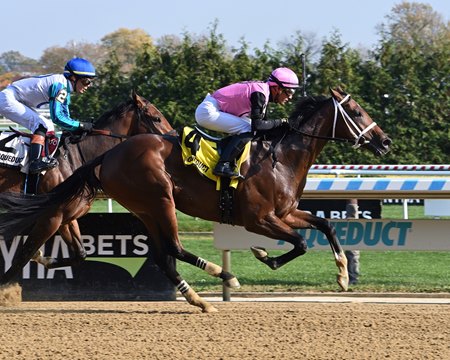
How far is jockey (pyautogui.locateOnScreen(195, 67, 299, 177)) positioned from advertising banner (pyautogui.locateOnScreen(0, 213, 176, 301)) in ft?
6.17

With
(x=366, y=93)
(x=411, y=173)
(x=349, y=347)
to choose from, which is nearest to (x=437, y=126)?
(x=366, y=93)

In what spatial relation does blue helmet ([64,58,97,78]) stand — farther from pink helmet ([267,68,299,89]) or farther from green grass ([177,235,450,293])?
green grass ([177,235,450,293])

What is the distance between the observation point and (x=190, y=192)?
838 centimetres

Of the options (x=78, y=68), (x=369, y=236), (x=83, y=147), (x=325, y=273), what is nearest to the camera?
(x=78, y=68)

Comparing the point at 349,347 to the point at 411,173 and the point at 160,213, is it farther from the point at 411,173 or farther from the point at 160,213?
the point at 411,173

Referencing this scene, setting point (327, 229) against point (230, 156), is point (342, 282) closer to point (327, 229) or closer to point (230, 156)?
point (327, 229)

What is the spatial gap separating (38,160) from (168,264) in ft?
5.31

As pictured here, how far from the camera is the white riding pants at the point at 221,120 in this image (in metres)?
8.54

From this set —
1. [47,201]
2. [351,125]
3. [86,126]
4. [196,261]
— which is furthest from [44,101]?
[351,125]

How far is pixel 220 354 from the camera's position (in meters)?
6.42

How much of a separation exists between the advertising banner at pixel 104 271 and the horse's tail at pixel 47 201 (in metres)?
1.44

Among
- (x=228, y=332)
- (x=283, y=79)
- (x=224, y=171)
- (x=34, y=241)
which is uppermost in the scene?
(x=283, y=79)

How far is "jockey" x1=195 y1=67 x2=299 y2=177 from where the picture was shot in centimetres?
833

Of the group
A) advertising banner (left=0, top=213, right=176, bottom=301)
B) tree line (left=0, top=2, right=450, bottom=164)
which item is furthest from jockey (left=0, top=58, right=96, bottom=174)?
tree line (left=0, top=2, right=450, bottom=164)
